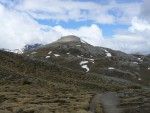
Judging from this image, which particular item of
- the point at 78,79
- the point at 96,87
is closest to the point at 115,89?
the point at 96,87

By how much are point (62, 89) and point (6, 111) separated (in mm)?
44704

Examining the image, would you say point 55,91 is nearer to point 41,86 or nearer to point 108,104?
point 41,86

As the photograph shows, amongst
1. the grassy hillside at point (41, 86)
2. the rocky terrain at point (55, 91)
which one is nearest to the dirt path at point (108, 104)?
the rocky terrain at point (55, 91)

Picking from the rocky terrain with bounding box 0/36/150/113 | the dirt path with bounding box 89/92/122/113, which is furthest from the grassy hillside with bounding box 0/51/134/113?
the dirt path with bounding box 89/92/122/113

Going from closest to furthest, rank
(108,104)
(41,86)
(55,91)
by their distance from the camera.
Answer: (108,104) → (55,91) → (41,86)

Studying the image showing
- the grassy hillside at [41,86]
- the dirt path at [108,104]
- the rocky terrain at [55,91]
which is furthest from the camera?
the grassy hillside at [41,86]

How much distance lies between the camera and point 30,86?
321 ft

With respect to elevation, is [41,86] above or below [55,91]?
above

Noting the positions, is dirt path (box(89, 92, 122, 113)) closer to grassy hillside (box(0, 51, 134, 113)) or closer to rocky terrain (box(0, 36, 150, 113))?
rocky terrain (box(0, 36, 150, 113))

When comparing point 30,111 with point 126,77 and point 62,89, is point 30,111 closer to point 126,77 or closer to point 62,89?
point 62,89

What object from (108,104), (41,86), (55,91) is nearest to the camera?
(108,104)

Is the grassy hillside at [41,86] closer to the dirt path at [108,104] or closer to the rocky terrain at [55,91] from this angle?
the rocky terrain at [55,91]

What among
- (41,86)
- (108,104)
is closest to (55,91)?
(41,86)

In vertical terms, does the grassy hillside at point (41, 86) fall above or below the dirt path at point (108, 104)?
above
